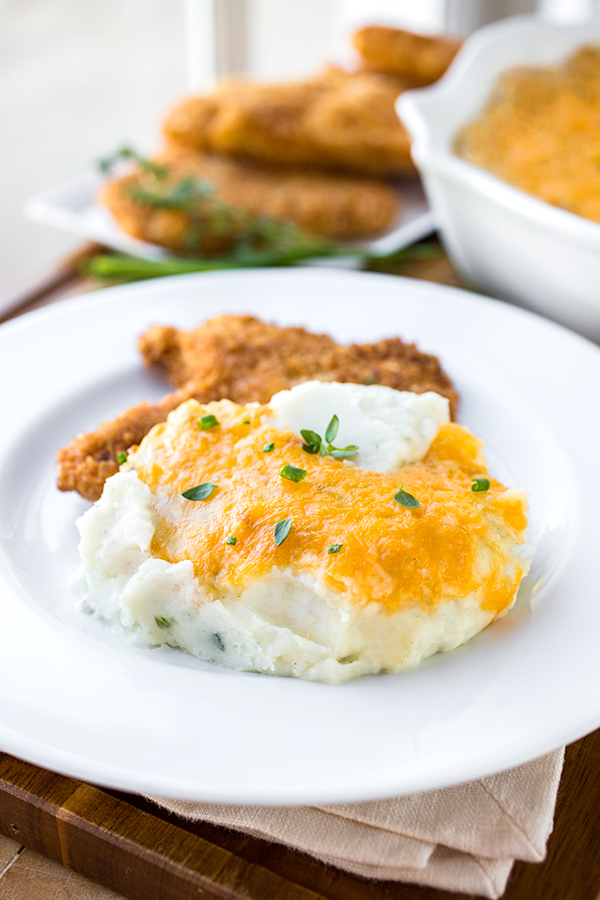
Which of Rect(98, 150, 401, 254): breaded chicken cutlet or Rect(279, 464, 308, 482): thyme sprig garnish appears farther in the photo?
Rect(98, 150, 401, 254): breaded chicken cutlet

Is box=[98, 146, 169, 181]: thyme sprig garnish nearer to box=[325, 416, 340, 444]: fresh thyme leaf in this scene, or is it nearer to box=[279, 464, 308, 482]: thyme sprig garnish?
box=[325, 416, 340, 444]: fresh thyme leaf

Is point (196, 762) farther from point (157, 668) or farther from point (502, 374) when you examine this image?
point (502, 374)

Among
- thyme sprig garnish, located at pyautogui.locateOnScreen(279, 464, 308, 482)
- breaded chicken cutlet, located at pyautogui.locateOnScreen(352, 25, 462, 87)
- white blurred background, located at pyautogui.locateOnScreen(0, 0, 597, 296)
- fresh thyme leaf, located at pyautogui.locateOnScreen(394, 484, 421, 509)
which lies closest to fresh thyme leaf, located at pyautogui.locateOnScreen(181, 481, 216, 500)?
thyme sprig garnish, located at pyautogui.locateOnScreen(279, 464, 308, 482)

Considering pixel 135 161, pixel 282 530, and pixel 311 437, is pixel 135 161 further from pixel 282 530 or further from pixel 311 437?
pixel 282 530

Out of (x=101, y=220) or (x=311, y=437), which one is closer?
(x=311, y=437)

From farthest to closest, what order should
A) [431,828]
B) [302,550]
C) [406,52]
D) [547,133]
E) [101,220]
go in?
[406,52]
[101,220]
[547,133]
[302,550]
[431,828]

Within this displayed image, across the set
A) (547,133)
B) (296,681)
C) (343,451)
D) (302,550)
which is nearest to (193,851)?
(296,681)

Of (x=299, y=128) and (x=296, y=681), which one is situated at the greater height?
(x=299, y=128)

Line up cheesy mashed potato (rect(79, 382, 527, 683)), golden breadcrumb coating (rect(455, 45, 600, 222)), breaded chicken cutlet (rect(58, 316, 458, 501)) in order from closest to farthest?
1. cheesy mashed potato (rect(79, 382, 527, 683))
2. breaded chicken cutlet (rect(58, 316, 458, 501))
3. golden breadcrumb coating (rect(455, 45, 600, 222))

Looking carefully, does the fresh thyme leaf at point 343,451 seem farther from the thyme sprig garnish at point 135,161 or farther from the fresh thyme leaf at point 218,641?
the thyme sprig garnish at point 135,161
